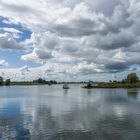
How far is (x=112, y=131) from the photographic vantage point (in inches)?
1409

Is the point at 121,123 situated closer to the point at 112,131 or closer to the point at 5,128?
the point at 112,131

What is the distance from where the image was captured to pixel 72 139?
3131cm

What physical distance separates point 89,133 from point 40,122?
1125cm

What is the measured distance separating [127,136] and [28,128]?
548 inches

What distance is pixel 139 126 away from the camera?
4012 cm

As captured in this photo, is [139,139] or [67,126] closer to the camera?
[139,139]

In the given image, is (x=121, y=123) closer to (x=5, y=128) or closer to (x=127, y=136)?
(x=127, y=136)

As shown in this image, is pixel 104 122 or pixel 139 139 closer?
pixel 139 139

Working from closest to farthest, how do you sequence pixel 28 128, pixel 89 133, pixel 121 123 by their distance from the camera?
1. pixel 89 133
2. pixel 28 128
3. pixel 121 123

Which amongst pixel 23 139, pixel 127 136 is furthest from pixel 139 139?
pixel 23 139

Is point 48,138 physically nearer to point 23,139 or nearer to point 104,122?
point 23,139

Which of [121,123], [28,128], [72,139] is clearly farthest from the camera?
[121,123]

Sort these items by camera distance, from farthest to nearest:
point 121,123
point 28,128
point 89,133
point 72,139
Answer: point 121,123
point 28,128
point 89,133
point 72,139

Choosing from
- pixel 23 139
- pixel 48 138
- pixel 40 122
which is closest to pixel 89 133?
pixel 48 138
